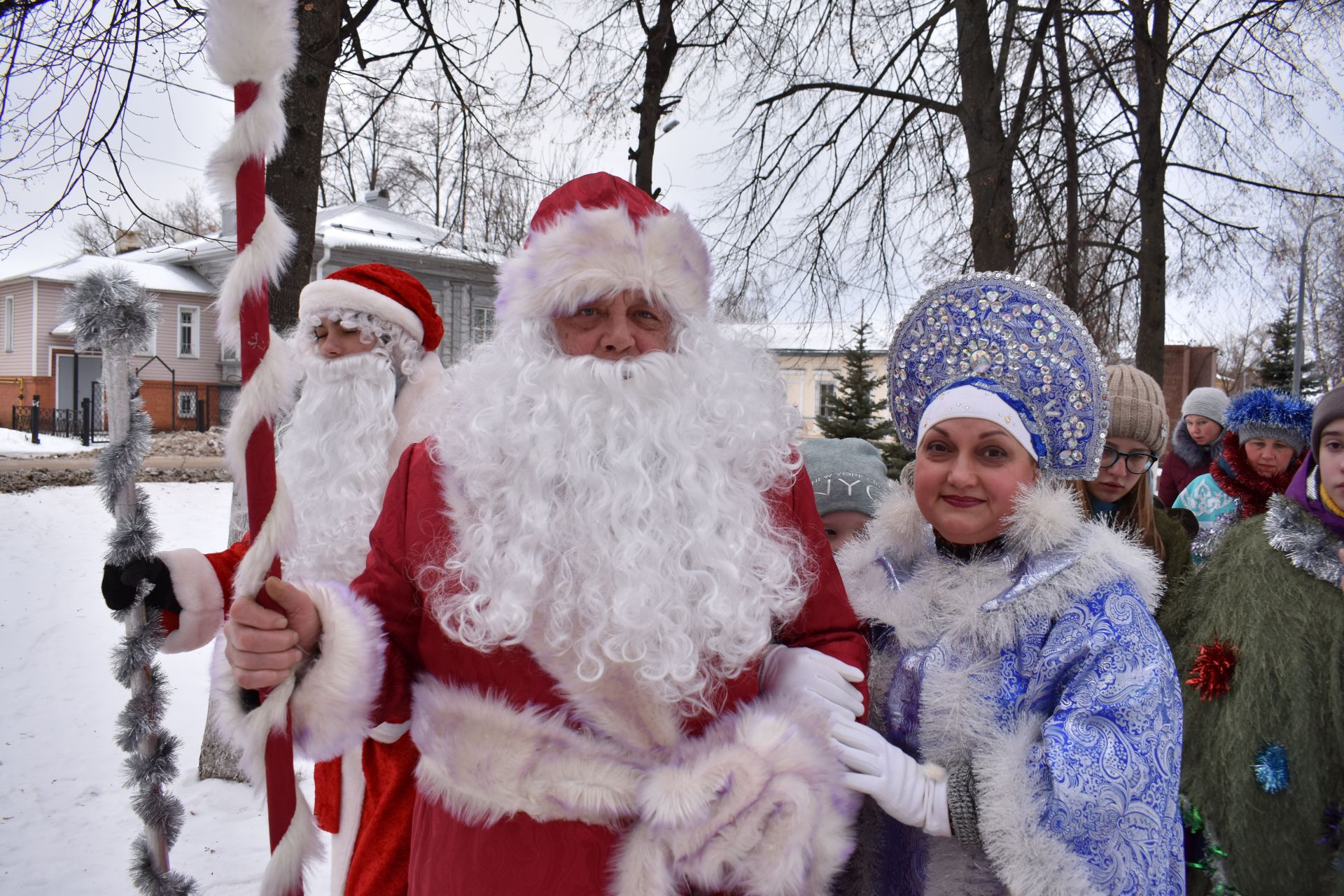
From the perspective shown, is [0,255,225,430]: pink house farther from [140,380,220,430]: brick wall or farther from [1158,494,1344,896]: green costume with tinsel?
[1158,494,1344,896]: green costume with tinsel

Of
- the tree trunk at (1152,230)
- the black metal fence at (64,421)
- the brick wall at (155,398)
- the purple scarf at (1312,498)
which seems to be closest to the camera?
the purple scarf at (1312,498)

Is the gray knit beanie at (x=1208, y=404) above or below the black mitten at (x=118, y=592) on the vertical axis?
above

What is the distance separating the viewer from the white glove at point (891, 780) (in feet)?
5.43

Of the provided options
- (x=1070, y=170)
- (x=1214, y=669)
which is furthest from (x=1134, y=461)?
(x=1070, y=170)

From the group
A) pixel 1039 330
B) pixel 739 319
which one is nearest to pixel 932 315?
pixel 1039 330

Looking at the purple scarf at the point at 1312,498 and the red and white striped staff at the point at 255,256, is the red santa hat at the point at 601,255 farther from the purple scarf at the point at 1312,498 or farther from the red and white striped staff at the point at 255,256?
the purple scarf at the point at 1312,498

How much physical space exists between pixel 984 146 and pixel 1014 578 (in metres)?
5.30

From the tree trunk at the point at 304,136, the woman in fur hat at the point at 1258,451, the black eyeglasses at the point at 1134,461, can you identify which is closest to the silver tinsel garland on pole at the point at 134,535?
the tree trunk at the point at 304,136

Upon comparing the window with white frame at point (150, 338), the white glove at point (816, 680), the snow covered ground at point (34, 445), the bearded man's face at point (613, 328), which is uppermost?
the bearded man's face at point (613, 328)

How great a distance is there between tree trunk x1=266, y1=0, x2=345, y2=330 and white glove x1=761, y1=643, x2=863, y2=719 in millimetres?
3109

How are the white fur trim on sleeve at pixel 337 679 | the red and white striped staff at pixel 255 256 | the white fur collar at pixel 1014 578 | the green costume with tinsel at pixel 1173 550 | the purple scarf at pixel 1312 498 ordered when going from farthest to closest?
the green costume with tinsel at pixel 1173 550, the purple scarf at pixel 1312 498, the white fur collar at pixel 1014 578, the white fur trim on sleeve at pixel 337 679, the red and white striped staff at pixel 255 256

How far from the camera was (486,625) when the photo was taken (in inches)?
61.0

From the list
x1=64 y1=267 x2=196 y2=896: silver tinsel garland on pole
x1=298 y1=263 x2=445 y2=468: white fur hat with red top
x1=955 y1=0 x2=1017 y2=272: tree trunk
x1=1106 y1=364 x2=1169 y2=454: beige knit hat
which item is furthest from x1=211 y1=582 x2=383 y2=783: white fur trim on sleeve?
x1=955 y1=0 x2=1017 y2=272: tree trunk

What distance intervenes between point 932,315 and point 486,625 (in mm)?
1249
